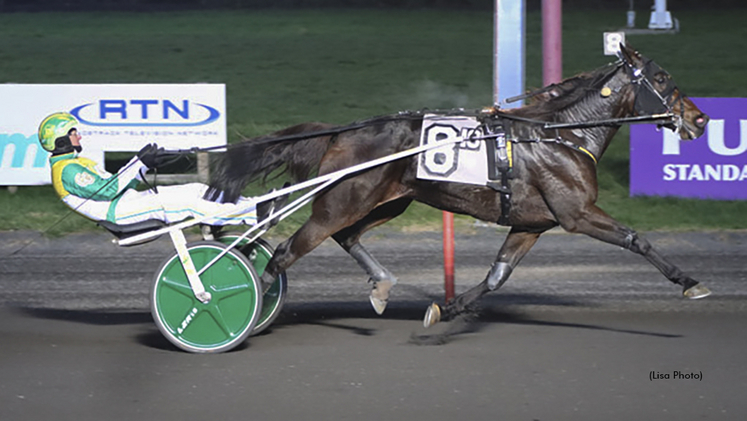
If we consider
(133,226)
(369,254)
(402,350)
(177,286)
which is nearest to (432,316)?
(402,350)

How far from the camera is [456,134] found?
6898 mm

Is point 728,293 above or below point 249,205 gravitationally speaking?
below

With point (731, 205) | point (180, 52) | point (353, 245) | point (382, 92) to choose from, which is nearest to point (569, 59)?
point (382, 92)

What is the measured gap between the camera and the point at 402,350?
6.80 meters

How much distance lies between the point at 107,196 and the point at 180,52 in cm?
1904

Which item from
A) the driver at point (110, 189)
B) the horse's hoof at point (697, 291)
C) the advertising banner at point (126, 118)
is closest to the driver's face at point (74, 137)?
the driver at point (110, 189)

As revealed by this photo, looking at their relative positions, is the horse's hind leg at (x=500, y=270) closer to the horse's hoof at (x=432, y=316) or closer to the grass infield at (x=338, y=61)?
the horse's hoof at (x=432, y=316)

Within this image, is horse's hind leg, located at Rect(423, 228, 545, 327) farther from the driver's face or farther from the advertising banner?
the advertising banner

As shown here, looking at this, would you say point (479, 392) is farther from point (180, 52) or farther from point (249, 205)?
point (180, 52)

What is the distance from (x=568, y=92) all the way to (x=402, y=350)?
1923mm

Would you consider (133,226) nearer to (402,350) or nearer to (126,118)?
(402,350)

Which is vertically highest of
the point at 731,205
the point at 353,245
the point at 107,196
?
the point at 107,196

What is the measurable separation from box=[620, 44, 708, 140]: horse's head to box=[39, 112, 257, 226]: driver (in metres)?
2.49

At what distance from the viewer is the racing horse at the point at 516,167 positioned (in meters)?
6.84
